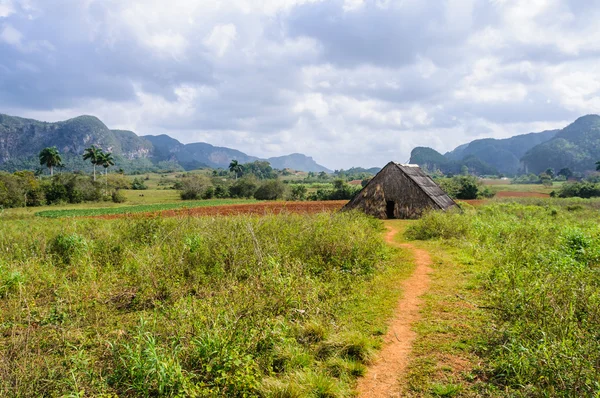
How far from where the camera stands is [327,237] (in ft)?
27.5

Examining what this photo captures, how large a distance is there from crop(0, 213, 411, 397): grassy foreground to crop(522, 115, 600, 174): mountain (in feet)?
492

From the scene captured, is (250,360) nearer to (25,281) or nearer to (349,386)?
(349,386)

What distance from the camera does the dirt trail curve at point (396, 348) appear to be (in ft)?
12.0

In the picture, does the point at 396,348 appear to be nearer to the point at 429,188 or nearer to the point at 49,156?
the point at 429,188

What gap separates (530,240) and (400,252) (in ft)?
11.6

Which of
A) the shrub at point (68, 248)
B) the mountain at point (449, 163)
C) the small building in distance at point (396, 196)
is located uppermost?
the mountain at point (449, 163)

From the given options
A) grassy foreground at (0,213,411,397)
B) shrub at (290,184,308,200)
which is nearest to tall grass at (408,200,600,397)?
grassy foreground at (0,213,411,397)

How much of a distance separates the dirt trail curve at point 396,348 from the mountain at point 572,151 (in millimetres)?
149783

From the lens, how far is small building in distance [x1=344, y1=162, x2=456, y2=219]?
59.5 ft

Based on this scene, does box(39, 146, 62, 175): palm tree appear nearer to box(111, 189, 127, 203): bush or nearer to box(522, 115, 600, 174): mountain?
box(111, 189, 127, 203): bush

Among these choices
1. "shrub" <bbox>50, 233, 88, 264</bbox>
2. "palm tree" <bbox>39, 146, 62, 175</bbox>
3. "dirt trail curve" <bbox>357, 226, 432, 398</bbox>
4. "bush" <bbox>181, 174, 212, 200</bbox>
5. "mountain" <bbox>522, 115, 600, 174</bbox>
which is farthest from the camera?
"mountain" <bbox>522, 115, 600, 174</bbox>

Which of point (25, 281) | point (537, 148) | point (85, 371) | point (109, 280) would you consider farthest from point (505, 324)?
point (537, 148)

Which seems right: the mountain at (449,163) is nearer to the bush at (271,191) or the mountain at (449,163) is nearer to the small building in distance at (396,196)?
the bush at (271,191)

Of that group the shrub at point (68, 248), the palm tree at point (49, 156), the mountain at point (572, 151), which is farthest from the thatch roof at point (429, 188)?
the mountain at point (572, 151)
